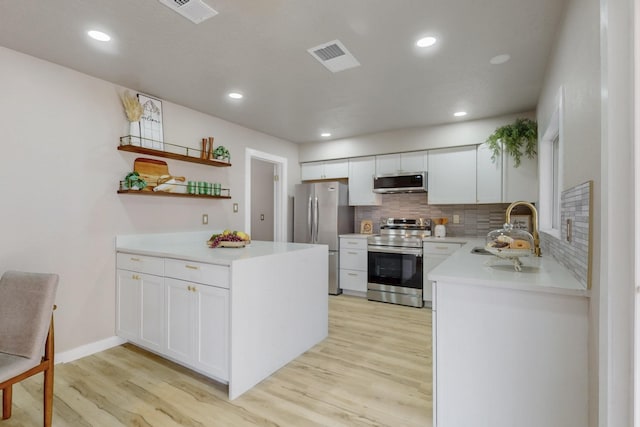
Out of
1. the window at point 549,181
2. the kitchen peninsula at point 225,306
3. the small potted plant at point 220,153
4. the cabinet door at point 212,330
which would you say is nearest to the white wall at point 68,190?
the kitchen peninsula at point 225,306

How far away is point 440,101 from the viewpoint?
3.12 m

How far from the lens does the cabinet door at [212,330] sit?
6.35 ft

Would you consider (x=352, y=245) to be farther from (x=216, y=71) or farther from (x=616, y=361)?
(x=616, y=361)

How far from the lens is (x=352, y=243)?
4.38m

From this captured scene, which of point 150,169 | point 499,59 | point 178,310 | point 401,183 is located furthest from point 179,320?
point 401,183

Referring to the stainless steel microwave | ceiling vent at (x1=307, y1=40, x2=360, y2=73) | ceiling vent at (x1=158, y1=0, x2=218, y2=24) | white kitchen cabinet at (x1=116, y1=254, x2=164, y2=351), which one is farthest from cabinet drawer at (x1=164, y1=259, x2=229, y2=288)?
the stainless steel microwave

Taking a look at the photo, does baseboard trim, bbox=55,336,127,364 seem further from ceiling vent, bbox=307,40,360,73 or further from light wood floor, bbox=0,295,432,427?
ceiling vent, bbox=307,40,360,73

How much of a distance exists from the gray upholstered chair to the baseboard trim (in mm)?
694

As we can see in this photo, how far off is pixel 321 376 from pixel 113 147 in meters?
2.54

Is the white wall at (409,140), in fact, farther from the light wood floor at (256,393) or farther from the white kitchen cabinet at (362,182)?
the light wood floor at (256,393)

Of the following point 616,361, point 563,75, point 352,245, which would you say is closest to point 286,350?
point 616,361

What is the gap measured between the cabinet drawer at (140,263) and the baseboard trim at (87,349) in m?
0.64

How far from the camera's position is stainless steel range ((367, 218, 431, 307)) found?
3.87 meters

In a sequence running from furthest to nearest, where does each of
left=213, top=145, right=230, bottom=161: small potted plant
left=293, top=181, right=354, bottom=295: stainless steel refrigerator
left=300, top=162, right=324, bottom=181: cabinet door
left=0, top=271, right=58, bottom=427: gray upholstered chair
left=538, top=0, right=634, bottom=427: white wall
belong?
left=300, top=162, right=324, bottom=181: cabinet door
left=293, top=181, right=354, bottom=295: stainless steel refrigerator
left=213, top=145, right=230, bottom=161: small potted plant
left=0, top=271, right=58, bottom=427: gray upholstered chair
left=538, top=0, right=634, bottom=427: white wall
